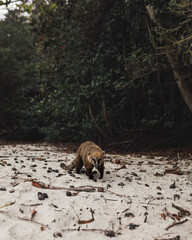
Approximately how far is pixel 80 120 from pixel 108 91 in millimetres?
2013

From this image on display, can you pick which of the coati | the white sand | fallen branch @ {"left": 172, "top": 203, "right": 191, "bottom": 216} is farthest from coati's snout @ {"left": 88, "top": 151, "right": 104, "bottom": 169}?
fallen branch @ {"left": 172, "top": 203, "right": 191, "bottom": 216}

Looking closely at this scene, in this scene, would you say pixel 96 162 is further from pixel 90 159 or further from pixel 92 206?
pixel 92 206

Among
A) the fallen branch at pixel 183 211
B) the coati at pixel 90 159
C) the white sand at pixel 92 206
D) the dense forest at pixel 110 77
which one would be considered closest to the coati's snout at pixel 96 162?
the coati at pixel 90 159

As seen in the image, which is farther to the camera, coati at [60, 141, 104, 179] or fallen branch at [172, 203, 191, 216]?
coati at [60, 141, 104, 179]

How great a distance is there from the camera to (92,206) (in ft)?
9.38

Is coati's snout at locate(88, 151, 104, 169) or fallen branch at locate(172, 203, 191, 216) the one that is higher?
coati's snout at locate(88, 151, 104, 169)

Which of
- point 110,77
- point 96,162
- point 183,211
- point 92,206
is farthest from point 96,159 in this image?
point 110,77

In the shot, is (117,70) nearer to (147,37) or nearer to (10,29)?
(147,37)

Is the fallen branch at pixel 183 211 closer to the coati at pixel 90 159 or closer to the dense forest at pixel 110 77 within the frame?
the coati at pixel 90 159

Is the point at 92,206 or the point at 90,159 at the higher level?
the point at 90,159

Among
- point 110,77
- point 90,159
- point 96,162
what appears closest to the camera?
point 96,162

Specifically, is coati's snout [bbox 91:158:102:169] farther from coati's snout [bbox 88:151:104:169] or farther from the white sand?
the white sand

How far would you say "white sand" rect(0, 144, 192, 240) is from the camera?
229 centimetres

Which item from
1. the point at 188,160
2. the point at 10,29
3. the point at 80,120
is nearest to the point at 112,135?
the point at 80,120
